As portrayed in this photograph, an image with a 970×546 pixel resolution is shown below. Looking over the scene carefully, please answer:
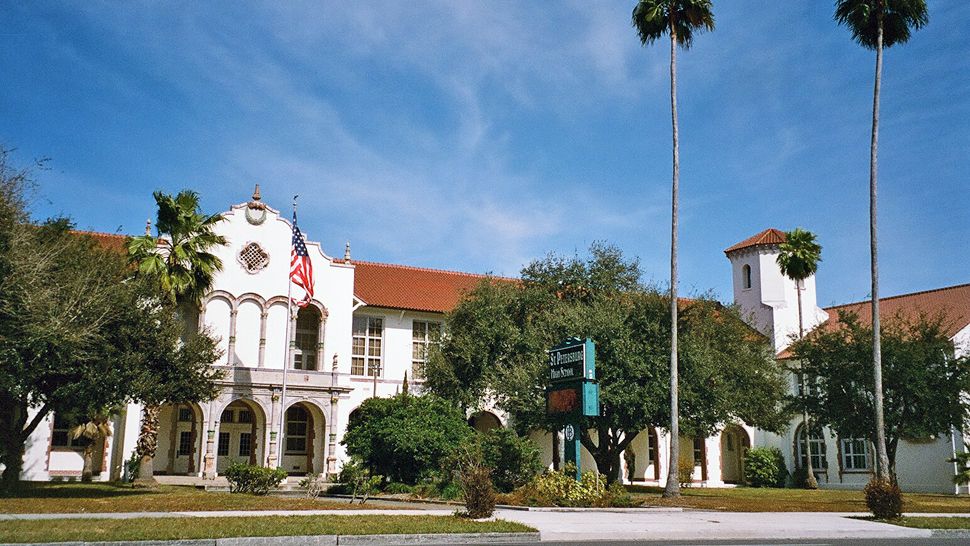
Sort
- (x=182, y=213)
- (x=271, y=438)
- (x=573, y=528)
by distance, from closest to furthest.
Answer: (x=573, y=528)
(x=182, y=213)
(x=271, y=438)

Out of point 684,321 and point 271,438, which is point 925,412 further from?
point 271,438

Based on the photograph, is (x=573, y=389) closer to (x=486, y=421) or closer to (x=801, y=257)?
(x=486, y=421)

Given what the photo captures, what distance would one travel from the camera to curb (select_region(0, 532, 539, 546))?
12.0m

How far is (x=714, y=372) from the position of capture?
101 feet

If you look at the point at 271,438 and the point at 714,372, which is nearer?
the point at 714,372

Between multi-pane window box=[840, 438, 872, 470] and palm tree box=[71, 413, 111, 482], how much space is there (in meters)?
37.5

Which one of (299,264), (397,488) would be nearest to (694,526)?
(397,488)

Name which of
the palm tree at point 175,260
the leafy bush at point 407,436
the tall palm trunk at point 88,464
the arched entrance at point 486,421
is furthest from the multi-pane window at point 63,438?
the arched entrance at point 486,421

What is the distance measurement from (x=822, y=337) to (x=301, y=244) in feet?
78.3

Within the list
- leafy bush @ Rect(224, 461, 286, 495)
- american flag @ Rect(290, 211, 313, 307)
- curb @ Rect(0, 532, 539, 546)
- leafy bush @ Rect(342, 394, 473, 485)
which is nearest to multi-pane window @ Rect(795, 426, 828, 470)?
leafy bush @ Rect(342, 394, 473, 485)

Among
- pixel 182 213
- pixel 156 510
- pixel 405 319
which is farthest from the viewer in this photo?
pixel 405 319

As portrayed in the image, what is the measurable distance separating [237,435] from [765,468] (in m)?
29.5

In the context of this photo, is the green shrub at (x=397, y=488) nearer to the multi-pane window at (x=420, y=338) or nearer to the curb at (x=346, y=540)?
the multi-pane window at (x=420, y=338)

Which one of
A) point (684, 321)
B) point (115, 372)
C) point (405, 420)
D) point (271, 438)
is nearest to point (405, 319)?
point (271, 438)
